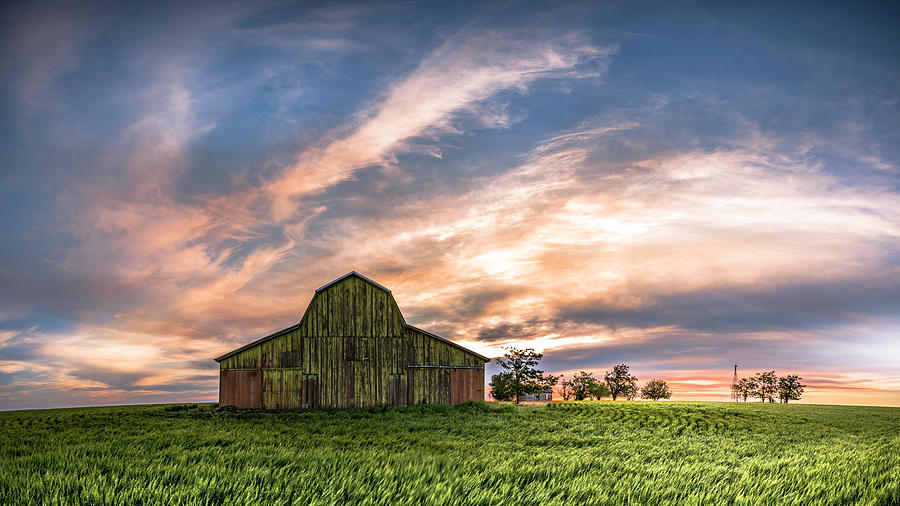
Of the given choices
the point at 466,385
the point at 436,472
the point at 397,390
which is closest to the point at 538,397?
the point at 466,385

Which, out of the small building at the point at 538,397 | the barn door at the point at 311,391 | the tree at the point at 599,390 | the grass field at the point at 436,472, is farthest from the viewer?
the tree at the point at 599,390

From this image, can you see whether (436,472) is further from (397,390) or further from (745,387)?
(745,387)

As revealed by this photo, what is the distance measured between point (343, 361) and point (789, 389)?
9145 centimetres

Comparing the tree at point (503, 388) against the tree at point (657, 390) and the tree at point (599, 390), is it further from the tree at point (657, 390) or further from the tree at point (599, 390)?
the tree at point (657, 390)

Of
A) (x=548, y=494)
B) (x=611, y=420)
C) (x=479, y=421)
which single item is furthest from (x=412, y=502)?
(x=611, y=420)

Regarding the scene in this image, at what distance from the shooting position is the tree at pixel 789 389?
99.2 m

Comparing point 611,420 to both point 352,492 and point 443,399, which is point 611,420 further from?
point 352,492

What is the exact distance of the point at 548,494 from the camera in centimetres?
978

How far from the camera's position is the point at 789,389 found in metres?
100

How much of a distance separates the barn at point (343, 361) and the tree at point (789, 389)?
8379 centimetres

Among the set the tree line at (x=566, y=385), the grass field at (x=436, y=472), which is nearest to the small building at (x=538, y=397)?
the tree line at (x=566, y=385)

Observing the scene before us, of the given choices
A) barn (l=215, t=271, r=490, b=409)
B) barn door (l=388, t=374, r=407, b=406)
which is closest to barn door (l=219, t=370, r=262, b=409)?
barn (l=215, t=271, r=490, b=409)

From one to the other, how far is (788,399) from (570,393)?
144 ft

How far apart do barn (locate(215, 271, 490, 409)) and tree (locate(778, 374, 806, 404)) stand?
8379cm
